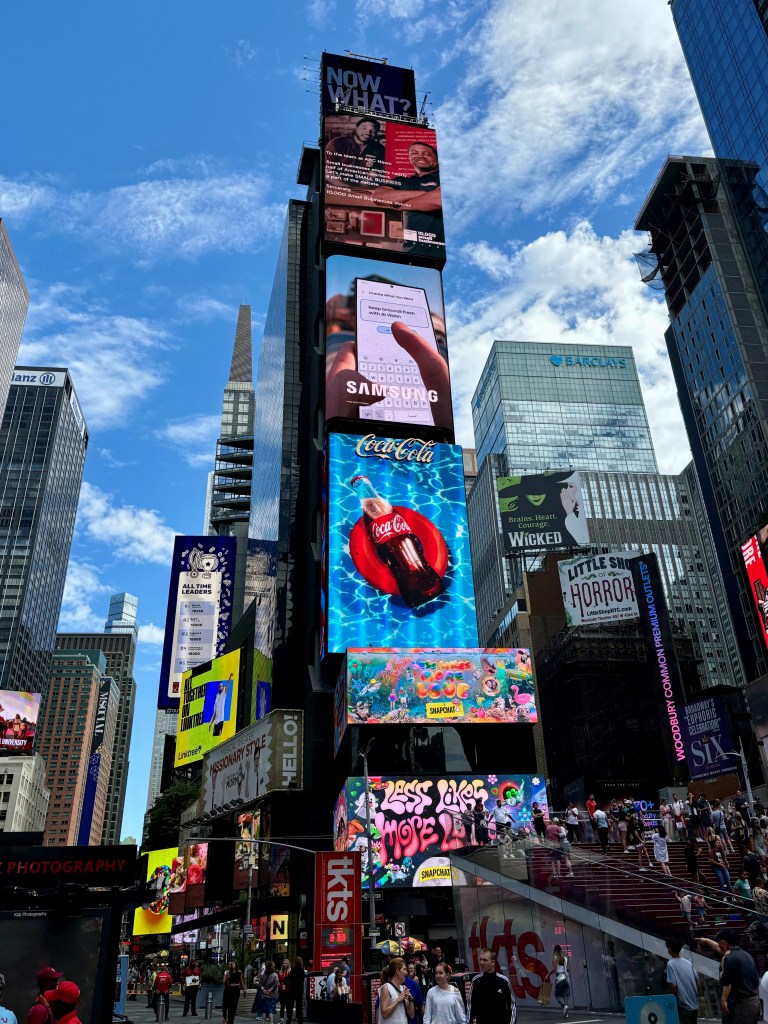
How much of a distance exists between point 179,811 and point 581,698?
44.7 metres

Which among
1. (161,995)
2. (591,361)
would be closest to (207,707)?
(161,995)

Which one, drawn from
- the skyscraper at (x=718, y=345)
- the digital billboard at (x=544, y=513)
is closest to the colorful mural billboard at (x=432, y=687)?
the skyscraper at (x=718, y=345)

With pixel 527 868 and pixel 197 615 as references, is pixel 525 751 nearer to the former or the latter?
pixel 527 868

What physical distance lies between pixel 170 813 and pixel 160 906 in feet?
59.7

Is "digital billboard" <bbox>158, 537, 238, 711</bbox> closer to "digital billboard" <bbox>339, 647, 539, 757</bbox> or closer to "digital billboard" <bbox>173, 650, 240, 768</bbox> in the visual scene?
"digital billboard" <bbox>173, 650, 240, 768</bbox>

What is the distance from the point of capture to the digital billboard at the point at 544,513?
10125 centimetres

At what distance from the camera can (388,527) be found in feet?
183

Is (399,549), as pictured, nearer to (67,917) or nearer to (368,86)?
(67,917)

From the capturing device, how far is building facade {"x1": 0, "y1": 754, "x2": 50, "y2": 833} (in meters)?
156

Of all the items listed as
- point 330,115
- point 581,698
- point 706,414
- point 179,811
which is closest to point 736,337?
point 706,414

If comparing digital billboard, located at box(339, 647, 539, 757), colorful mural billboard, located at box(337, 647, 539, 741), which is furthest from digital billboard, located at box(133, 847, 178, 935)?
digital billboard, located at box(339, 647, 539, 757)

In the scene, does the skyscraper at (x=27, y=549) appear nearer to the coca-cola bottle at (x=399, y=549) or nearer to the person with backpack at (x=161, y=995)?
the coca-cola bottle at (x=399, y=549)

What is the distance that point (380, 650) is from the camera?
161 feet

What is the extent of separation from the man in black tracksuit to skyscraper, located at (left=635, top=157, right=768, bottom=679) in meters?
80.8
